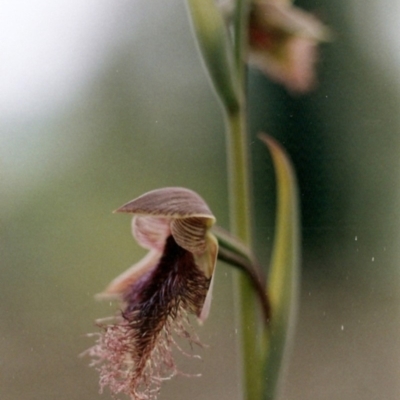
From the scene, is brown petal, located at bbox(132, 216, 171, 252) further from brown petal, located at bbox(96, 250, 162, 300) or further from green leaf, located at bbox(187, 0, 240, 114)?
green leaf, located at bbox(187, 0, 240, 114)

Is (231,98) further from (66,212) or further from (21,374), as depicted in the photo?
(21,374)

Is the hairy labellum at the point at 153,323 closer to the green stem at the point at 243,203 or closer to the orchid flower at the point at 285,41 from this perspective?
the green stem at the point at 243,203

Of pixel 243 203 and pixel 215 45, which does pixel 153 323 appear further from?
pixel 215 45

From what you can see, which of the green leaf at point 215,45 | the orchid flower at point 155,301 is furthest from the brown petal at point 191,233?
the green leaf at point 215,45

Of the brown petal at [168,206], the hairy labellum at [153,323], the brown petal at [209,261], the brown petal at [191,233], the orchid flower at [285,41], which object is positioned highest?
the orchid flower at [285,41]

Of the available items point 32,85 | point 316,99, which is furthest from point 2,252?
point 316,99

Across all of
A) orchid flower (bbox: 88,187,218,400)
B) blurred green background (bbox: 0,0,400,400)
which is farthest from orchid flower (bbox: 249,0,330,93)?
orchid flower (bbox: 88,187,218,400)

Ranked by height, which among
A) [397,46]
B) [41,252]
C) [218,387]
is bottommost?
[218,387]
